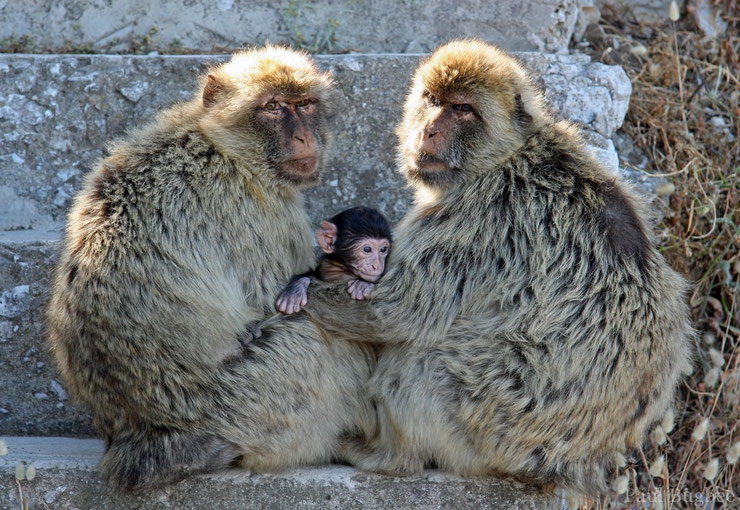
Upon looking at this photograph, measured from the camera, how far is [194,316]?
325 cm

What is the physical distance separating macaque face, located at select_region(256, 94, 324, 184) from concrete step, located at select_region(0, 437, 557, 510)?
1.17 m

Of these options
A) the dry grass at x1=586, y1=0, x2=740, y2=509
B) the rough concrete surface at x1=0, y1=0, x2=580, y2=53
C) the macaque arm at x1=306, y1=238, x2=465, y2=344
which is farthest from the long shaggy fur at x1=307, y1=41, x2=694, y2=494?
the rough concrete surface at x1=0, y1=0, x2=580, y2=53

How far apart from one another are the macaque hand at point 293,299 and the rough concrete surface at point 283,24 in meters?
1.76

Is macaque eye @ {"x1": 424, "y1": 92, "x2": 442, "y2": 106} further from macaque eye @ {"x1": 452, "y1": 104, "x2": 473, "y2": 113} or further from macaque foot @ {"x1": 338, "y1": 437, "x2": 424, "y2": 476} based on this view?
macaque foot @ {"x1": 338, "y1": 437, "x2": 424, "y2": 476}

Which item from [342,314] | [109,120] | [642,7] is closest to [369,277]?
[342,314]

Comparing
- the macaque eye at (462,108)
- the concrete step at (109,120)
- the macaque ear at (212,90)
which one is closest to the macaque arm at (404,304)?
the macaque eye at (462,108)

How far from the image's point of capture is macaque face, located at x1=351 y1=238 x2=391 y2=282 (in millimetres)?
3482

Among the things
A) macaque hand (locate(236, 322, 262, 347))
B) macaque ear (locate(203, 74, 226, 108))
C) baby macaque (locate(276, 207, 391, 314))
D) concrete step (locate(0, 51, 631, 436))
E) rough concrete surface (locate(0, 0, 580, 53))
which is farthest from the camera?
rough concrete surface (locate(0, 0, 580, 53))

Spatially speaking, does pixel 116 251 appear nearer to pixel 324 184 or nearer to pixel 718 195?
pixel 324 184

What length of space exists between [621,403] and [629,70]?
8.89 feet

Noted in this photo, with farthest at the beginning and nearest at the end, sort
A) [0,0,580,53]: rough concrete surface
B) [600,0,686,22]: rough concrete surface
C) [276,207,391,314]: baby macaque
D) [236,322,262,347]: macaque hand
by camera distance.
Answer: [600,0,686,22]: rough concrete surface
[0,0,580,53]: rough concrete surface
[276,207,391,314]: baby macaque
[236,322,262,347]: macaque hand

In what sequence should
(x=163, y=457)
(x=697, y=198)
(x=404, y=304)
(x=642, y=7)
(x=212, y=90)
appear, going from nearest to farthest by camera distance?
(x=163, y=457)
(x=404, y=304)
(x=212, y=90)
(x=697, y=198)
(x=642, y=7)

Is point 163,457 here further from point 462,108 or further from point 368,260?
point 462,108

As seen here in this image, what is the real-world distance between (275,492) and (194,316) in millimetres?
742
